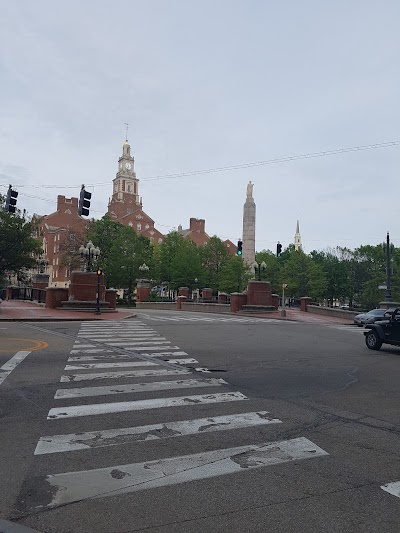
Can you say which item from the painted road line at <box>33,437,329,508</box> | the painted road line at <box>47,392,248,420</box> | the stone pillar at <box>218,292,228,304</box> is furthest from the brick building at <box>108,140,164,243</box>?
the painted road line at <box>33,437,329,508</box>

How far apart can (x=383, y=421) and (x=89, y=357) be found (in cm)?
733

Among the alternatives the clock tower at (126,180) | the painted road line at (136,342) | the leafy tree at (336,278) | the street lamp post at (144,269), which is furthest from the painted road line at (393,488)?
the clock tower at (126,180)

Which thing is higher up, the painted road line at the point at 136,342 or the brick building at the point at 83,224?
the brick building at the point at 83,224

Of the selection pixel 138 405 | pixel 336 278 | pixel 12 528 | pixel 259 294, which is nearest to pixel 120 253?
pixel 259 294

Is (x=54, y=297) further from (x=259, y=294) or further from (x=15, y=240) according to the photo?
(x=259, y=294)

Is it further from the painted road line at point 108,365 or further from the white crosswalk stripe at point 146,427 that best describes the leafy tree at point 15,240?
the painted road line at point 108,365

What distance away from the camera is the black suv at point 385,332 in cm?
1442

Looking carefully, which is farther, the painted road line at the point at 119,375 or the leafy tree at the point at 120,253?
the leafy tree at the point at 120,253

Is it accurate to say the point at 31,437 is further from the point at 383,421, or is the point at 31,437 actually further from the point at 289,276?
the point at 289,276

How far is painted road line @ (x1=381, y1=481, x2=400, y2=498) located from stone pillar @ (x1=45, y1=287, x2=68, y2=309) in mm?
32422

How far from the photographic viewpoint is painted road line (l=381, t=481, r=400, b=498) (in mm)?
4008

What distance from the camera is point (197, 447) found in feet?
16.6

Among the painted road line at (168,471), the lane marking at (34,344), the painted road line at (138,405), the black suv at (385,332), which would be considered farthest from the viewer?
the black suv at (385,332)

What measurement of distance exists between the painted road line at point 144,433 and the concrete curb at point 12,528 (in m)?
1.50
